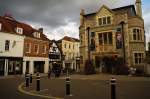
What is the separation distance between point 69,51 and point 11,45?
1066 inches

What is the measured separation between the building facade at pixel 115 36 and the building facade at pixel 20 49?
9.73 m

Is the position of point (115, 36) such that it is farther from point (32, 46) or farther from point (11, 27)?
point (11, 27)

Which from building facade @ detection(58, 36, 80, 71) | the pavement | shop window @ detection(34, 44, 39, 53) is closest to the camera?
the pavement

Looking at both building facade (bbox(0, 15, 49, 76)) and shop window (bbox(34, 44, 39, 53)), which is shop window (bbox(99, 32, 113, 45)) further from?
building facade (bbox(0, 15, 49, 76))

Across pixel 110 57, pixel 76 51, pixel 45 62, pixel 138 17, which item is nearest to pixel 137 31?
pixel 138 17

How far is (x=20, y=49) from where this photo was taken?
37375 millimetres

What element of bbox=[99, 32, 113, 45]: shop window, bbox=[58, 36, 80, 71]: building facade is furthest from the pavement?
bbox=[58, 36, 80, 71]: building facade

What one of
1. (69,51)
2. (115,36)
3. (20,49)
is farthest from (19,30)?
(69,51)

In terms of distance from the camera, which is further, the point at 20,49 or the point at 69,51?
the point at 69,51

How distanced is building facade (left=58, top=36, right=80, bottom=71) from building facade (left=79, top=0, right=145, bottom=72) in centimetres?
2201

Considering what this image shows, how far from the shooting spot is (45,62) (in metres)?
43.3

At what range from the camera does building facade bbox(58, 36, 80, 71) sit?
5891 cm

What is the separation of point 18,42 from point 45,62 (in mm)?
8427

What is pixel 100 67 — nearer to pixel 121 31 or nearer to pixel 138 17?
pixel 121 31
